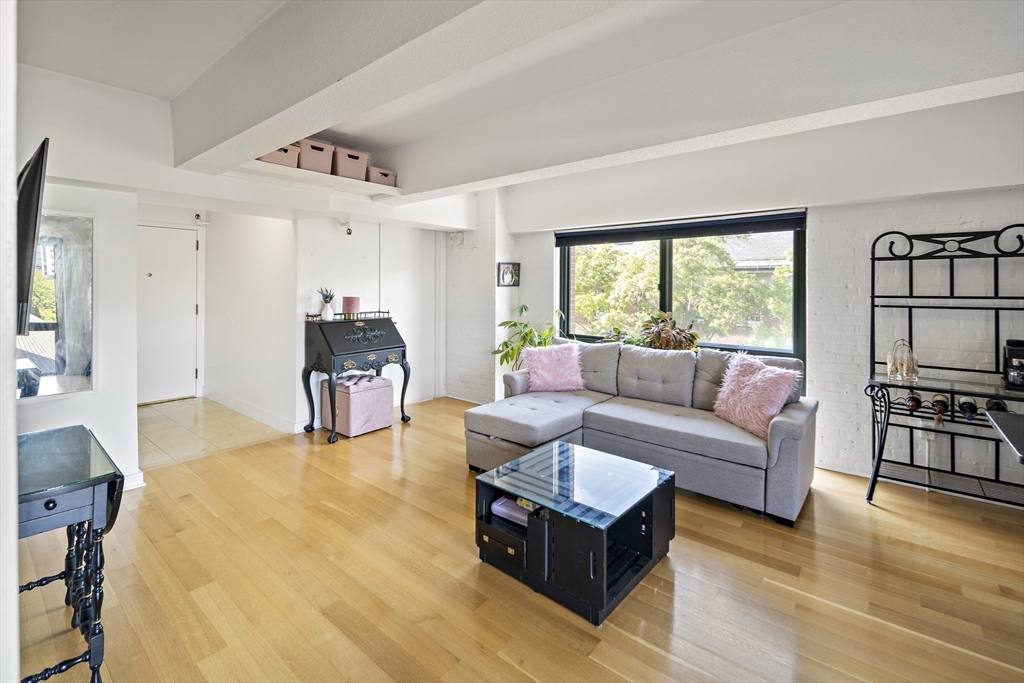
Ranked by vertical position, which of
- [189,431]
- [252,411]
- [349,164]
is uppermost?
[349,164]

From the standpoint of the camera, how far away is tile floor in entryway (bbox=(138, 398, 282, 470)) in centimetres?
408

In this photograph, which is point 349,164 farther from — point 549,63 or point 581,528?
point 581,528

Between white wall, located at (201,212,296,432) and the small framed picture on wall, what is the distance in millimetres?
2103

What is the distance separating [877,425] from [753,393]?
105 centimetres

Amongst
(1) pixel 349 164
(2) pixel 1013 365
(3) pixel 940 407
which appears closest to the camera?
(2) pixel 1013 365

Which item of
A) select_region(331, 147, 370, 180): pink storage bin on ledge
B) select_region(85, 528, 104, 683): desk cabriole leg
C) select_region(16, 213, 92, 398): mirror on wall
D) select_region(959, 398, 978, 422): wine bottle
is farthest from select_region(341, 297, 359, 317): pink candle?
select_region(959, 398, 978, 422): wine bottle

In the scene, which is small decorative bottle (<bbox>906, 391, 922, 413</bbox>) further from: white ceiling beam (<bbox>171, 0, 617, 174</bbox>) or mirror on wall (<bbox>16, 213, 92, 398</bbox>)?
mirror on wall (<bbox>16, 213, 92, 398</bbox>)

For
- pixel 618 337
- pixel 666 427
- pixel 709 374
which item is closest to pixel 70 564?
pixel 666 427

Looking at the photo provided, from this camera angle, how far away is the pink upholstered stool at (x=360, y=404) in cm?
447

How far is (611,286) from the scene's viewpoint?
16.8 ft

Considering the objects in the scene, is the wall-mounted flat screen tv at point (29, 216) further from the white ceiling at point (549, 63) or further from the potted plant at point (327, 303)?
the potted plant at point (327, 303)

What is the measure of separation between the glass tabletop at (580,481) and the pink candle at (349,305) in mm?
2623

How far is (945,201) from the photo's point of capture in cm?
327

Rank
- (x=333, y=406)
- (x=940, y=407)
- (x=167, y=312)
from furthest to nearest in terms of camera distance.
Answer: (x=167, y=312)
(x=333, y=406)
(x=940, y=407)
